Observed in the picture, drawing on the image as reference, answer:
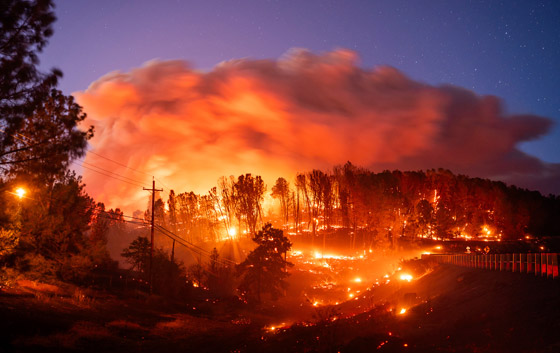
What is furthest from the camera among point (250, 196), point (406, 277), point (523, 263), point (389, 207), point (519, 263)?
point (250, 196)

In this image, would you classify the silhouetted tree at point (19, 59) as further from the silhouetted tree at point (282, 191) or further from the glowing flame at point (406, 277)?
the silhouetted tree at point (282, 191)

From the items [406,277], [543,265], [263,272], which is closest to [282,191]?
[263,272]

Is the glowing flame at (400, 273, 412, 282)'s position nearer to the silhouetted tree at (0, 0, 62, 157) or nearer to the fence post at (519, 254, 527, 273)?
the fence post at (519, 254, 527, 273)

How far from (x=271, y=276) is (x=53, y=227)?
26.1 meters

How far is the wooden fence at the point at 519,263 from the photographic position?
19.4 m

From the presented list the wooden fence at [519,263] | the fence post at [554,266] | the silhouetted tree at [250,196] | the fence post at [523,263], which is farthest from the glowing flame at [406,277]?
the silhouetted tree at [250,196]

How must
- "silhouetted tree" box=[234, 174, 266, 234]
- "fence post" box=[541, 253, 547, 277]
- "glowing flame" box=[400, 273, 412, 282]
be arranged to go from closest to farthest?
"fence post" box=[541, 253, 547, 277] < "glowing flame" box=[400, 273, 412, 282] < "silhouetted tree" box=[234, 174, 266, 234]

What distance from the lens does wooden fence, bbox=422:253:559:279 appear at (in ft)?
63.5

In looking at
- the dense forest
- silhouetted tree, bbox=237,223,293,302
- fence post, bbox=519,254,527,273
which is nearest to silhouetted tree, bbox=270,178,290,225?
the dense forest

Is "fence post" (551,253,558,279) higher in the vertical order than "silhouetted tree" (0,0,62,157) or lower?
lower

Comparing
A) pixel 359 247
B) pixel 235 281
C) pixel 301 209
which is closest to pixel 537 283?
pixel 235 281

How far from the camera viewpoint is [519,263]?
2420 cm

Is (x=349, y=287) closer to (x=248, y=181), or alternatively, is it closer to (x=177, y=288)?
(x=177, y=288)

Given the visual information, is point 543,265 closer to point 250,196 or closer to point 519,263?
point 519,263
